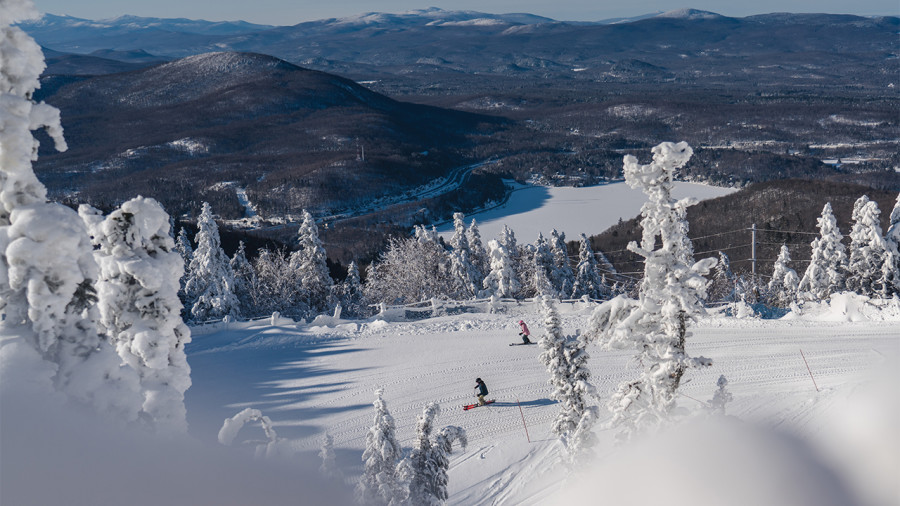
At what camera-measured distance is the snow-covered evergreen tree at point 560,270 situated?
38466 mm

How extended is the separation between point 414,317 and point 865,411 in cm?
2232

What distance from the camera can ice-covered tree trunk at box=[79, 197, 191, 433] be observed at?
7.57 meters

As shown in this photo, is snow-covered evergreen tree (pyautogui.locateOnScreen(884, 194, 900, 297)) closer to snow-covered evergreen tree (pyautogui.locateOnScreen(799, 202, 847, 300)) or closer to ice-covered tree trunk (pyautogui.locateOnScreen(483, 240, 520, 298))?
snow-covered evergreen tree (pyautogui.locateOnScreen(799, 202, 847, 300))

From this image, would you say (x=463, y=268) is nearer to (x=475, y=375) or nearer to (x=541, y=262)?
(x=541, y=262)

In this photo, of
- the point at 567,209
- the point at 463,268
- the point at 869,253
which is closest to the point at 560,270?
the point at 463,268

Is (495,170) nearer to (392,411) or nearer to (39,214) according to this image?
(392,411)

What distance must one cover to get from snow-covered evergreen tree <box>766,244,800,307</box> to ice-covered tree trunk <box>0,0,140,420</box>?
30729 millimetres

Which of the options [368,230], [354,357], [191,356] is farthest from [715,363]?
[368,230]

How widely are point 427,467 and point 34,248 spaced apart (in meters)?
5.22

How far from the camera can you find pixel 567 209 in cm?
9844

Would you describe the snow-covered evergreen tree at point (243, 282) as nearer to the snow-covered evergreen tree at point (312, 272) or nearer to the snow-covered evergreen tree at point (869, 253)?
the snow-covered evergreen tree at point (312, 272)

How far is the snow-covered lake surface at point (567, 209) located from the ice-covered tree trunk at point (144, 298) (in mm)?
66880

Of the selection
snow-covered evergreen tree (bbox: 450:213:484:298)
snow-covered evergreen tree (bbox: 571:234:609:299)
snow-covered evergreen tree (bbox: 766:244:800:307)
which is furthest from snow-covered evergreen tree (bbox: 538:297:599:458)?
snow-covered evergreen tree (bbox: 571:234:609:299)

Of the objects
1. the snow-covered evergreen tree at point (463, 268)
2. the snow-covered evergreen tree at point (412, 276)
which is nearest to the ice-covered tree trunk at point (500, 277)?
the snow-covered evergreen tree at point (463, 268)
